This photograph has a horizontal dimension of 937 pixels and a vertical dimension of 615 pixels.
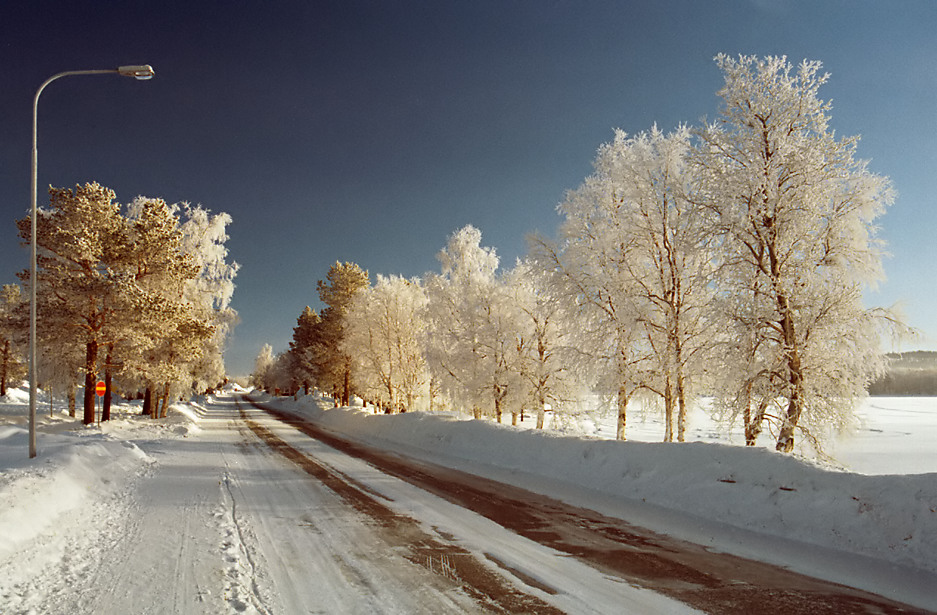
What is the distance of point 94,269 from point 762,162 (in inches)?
1030

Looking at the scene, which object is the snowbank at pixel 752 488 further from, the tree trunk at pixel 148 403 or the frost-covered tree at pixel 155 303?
the tree trunk at pixel 148 403

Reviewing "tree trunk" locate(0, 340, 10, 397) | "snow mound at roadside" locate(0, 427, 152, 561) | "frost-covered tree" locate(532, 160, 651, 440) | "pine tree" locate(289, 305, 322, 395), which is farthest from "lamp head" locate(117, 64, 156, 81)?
"tree trunk" locate(0, 340, 10, 397)

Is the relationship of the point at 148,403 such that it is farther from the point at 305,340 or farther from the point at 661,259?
the point at 661,259

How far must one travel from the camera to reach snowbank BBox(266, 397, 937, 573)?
6230 millimetres

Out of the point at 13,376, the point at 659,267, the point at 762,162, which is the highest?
the point at 762,162

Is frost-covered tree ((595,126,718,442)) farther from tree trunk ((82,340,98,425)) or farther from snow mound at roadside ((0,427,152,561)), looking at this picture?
tree trunk ((82,340,98,425))

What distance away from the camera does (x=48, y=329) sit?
72.6ft

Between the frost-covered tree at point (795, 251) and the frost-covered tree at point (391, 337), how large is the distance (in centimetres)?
2522

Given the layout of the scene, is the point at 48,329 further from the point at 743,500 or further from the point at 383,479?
the point at 743,500

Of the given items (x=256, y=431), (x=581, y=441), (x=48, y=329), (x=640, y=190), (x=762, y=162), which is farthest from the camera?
(x=256, y=431)

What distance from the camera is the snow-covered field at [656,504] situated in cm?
566

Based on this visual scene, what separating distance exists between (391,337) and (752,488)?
98.9 ft

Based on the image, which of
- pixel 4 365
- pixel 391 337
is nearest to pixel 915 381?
pixel 391 337

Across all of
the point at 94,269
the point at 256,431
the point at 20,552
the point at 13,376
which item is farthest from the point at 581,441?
the point at 13,376
